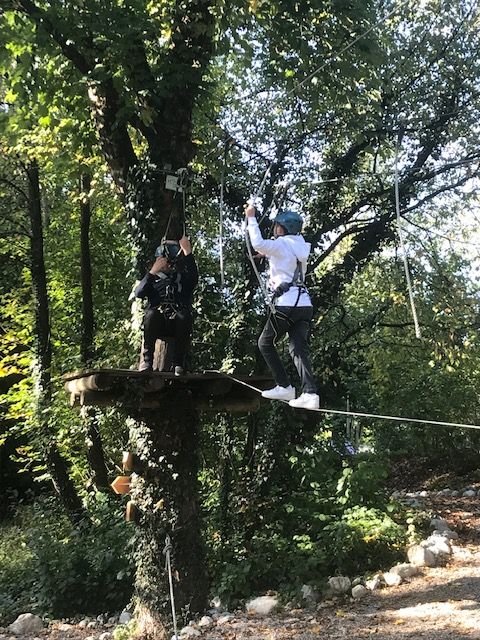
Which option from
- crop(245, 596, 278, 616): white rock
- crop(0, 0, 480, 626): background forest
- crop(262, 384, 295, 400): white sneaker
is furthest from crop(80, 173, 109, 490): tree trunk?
crop(262, 384, 295, 400): white sneaker

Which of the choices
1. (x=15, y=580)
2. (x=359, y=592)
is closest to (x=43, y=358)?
(x=15, y=580)

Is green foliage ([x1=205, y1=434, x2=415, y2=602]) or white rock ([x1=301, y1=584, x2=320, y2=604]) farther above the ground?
green foliage ([x1=205, y1=434, x2=415, y2=602])

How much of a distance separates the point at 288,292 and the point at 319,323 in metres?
4.36

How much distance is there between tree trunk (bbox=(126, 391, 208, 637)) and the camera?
6.12 metres

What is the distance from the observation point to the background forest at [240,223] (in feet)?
21.1

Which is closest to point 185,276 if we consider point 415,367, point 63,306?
point 63,306

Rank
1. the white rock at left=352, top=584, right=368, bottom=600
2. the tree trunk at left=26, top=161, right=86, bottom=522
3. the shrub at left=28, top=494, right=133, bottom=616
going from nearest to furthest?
1. the white rock at left=352, top=584, right=368, bottom=600
2. the shrub at left=28, top=494, right=133, bottom=616
3. the tree trunk at left=26, top=161, right=86, bottom=522

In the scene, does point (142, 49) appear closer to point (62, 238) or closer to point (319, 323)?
point (319, 323)

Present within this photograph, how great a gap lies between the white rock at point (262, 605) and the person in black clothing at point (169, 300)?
2.79m

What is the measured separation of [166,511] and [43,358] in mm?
6051

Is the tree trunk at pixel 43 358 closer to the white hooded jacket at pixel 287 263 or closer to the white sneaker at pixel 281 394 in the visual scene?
the white sneaker at pixel 281 394

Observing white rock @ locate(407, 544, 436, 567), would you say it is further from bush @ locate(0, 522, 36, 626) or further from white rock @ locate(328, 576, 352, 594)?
bush @ locate(0, 522, 36, 626)

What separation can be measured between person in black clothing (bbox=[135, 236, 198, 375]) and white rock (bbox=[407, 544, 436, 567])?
139 inches

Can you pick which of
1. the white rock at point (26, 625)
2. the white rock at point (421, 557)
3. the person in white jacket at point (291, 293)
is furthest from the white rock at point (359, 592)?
the white rock at point (26, 625)
